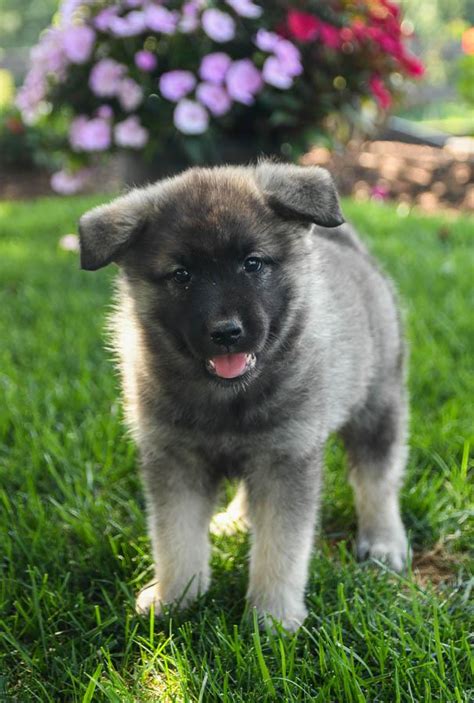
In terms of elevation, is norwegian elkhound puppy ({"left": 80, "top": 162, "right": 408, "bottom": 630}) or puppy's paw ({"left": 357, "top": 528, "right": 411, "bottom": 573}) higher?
norwegian elkhound puppy ({"left": 80, "top": 162, "right": 408, "bottom": 630})

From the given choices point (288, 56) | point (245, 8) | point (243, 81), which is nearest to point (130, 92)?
point (243, 81)

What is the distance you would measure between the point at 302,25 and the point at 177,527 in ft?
10.8

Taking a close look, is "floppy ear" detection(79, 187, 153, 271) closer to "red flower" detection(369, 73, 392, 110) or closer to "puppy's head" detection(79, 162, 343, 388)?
"puppy's head" detection(79, 162, 343, 388)

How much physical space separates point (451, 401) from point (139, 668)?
1930mm

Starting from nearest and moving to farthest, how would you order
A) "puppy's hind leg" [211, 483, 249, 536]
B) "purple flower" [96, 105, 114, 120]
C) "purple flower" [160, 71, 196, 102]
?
1. "puppy's hind leg" [211, 483, 249, 536]
2. "purple flower" [160, 71, 196, 102]
3. "purple flower" [96, 105, 114, 120]

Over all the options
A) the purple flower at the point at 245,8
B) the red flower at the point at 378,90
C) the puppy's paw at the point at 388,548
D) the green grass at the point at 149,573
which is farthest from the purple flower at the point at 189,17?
the puppy's paw at the point at 388,548

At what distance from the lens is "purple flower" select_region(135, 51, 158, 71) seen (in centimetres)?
472

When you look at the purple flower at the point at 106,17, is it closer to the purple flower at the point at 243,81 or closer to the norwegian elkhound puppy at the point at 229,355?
the purple flower at the point at 243,81

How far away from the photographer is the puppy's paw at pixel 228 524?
2.86m

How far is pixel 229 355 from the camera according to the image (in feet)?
6.90

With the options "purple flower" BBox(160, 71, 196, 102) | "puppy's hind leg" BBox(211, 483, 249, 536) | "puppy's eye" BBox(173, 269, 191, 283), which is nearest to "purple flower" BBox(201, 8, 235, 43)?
"purple flower" BBox(160, 71, 196, 102)

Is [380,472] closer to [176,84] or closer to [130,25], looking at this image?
[176,84]

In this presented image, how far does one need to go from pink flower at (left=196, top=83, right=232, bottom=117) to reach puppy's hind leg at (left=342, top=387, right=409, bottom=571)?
2.39 meters

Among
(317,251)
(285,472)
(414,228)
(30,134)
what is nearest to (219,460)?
(285,472)
